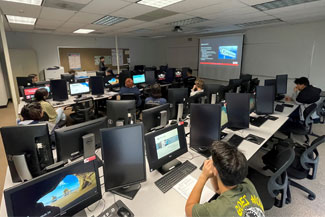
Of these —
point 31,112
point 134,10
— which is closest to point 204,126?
point 31,112

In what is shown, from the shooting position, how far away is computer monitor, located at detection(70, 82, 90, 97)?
15.5 ft

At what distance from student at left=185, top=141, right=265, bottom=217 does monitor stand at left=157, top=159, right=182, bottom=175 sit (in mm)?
483

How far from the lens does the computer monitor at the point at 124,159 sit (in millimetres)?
1367

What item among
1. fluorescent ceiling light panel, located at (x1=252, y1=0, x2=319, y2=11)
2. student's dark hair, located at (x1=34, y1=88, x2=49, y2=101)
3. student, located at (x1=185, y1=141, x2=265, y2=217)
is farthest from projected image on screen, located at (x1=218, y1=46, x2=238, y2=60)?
student, located at (x1=185, y1=141, x2=265, y2=217)

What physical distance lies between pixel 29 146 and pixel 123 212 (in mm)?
973

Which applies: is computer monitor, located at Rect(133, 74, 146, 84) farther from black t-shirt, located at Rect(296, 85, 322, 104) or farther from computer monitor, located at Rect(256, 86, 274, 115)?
black t-shirt, located at Rect(296, 85, 322, 104)

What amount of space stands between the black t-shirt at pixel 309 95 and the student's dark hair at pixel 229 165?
12.3 ft

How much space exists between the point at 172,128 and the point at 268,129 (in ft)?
6.12

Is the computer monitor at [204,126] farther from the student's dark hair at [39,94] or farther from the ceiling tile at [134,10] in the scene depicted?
the student's dark hair at [39,94]

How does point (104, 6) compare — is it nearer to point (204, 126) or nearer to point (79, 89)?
point (79, 89)

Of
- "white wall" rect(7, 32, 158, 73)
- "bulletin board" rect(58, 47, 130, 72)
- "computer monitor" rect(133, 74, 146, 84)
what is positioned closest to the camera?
"computer monitor" rect(133, 74, 146, 84)

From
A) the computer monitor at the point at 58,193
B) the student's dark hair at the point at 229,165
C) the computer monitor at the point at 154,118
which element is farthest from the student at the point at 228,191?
the computer monitor at the point at 154,118

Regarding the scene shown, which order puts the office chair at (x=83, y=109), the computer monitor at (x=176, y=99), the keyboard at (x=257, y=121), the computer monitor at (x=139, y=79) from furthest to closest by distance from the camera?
1. the computer monitor at (x=139, y=79)
2. the office chair at (x=83, y=109)
3. the keyboard at (x=257, y=121)
4. the computer monitor at (x=176, y=99)

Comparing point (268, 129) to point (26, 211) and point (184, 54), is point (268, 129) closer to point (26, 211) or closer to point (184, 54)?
point (26, 211)
